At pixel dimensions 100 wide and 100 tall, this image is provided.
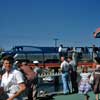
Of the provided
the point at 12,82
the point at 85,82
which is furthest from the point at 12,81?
the point at 85,82

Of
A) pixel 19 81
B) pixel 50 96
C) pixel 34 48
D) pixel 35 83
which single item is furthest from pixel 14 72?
pixel 34 48

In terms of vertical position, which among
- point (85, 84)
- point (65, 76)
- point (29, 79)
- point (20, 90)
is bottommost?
point (85, 84)

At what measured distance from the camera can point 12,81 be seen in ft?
23.6

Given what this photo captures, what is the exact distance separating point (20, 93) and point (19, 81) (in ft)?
0.69

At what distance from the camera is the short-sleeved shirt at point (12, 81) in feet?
23.4

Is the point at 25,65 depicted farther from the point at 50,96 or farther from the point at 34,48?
the point at 34,48

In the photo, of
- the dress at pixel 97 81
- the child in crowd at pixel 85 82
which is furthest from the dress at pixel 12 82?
the child in crowd at pixel 85 82

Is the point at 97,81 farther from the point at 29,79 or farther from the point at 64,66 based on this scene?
the point at 64,66

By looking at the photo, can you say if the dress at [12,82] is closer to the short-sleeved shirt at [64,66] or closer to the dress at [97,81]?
the dress at [97,81]

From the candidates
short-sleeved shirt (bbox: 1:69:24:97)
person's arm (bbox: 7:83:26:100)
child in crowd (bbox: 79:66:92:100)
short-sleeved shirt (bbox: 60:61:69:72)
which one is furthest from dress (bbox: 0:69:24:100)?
short-sleeved shirt (bbox: 60:61:69:72)

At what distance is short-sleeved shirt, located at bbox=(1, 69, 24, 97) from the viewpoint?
714cm

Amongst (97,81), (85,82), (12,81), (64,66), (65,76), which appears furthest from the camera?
(65,76)

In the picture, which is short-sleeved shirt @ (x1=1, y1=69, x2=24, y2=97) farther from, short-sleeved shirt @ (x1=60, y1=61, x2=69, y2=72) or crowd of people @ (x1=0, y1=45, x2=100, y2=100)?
short-sleeved shirt @ (x1=60, y1=61, x2=69, y2=72)

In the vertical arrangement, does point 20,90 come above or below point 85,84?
above
